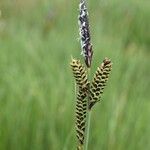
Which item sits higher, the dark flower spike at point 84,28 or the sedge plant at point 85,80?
the dark flower spike at point 84,28

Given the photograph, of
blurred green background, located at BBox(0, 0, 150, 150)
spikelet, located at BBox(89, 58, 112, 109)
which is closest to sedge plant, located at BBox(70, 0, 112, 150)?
spikelet, located at BBox(89, 58, 112, 109)

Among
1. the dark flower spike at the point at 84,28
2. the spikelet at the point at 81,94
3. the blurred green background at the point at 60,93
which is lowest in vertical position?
the spikelet at the point at 81,94

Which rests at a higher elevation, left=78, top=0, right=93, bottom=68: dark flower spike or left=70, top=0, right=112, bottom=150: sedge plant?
left=78, top=0, right=93, bottom=68: dark flower spike

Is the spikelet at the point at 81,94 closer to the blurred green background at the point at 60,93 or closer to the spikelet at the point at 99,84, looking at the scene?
the spikelet at the point at 99,84

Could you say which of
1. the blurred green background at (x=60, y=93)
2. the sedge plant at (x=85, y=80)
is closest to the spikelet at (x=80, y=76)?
the sedge plant at (x=85, y=80)

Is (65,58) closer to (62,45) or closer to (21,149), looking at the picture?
(62,45)

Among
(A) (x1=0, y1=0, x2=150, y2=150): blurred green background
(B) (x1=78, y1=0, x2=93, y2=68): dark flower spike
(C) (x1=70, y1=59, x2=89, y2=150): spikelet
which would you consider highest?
(A) (x1=0, y1=0, x2=150, y2=150): blurred green background

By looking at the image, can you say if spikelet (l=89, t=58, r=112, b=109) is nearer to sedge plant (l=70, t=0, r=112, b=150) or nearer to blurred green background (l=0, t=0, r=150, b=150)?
sedge plant (l=70, t=0, r=112, b=150)

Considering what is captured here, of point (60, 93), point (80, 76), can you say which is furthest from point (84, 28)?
point (60, 93)
